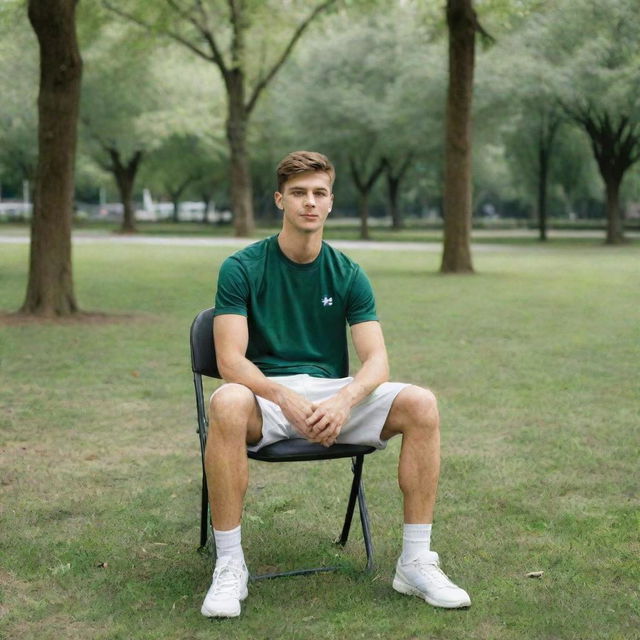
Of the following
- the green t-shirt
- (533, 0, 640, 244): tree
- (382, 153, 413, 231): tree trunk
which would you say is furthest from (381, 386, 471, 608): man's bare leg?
(382, 153, 413, 231): tree trunk

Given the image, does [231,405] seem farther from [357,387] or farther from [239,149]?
[239,149]

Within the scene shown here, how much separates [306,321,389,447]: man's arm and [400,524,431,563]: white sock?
475mm

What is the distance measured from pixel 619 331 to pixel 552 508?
770 centimetres

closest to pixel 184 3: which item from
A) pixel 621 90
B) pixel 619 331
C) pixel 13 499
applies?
pixel 621 90

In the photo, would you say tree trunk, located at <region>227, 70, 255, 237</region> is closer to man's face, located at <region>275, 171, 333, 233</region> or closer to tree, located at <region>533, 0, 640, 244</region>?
tree, located at <region>533, 0, 640, 244</region>

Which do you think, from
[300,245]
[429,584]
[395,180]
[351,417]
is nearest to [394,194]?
[395,180]

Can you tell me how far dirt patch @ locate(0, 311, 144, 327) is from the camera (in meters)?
12.6

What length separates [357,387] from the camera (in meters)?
3.92

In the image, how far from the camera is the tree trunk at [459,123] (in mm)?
19672

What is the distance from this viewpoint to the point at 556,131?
4150 centimetres

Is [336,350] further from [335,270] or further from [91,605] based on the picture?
[91,605]

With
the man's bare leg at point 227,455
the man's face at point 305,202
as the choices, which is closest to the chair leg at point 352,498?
the man's bare leg at point 227,455

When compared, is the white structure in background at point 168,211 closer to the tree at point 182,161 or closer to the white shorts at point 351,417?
the tree at point 182,161

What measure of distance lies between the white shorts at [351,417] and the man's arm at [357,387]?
0.17 feet
